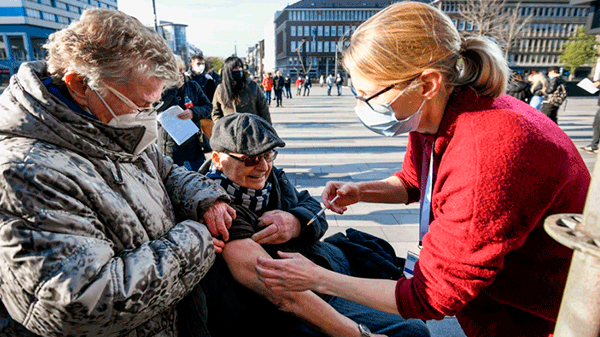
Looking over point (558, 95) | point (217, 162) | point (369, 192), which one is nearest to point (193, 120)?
point (217, 162)

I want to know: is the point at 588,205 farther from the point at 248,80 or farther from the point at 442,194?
the point at 248,80

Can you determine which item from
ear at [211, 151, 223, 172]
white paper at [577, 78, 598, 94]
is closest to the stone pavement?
white paper at [577, 78, 598, 94]

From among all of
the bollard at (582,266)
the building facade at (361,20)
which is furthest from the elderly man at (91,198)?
the building facade at (361,20)

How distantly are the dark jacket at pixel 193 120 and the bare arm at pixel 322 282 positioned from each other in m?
3.33

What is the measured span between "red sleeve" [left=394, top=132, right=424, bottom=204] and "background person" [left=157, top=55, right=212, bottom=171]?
3.02m

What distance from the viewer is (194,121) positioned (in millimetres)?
4879

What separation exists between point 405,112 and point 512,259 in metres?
0.66

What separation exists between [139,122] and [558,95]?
10905 mm

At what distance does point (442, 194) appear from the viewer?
49.9 inches

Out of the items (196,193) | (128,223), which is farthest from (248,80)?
(128,223)

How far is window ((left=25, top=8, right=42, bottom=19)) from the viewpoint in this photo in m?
50.2

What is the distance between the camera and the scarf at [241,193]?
6.50 feet

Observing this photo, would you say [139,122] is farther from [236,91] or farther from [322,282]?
[236,91]

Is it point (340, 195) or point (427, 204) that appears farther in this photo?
point (340, 195)
